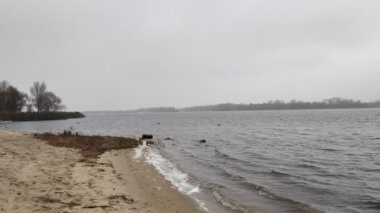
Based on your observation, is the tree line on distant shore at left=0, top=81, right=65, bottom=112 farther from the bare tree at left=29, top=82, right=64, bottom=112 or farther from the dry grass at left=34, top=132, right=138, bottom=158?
the dry grass at left=34, top=132, right=138, bottom=158

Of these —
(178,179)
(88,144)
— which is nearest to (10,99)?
(88,144)

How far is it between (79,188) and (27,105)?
146 m

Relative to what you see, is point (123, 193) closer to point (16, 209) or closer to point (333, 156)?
point (16, 209)

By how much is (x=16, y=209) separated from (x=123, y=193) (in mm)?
4042

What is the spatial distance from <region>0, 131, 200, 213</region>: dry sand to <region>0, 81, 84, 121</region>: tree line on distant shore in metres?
113

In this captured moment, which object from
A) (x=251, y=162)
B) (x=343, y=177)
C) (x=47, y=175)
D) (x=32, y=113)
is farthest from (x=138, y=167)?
(x=32, y=113)

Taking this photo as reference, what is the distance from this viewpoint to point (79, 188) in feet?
42.7

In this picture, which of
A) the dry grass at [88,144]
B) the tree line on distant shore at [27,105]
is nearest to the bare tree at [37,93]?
the tree line on distant shore at [27,105]

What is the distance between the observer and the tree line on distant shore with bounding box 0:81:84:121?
417 ft

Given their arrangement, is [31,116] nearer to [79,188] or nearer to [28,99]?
[28,99]

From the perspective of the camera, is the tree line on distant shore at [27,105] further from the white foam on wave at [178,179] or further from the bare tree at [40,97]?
the white foam on wave at [178,179]

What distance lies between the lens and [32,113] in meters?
136

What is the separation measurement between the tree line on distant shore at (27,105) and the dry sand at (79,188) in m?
113

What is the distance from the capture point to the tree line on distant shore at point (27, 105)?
127000 mm
